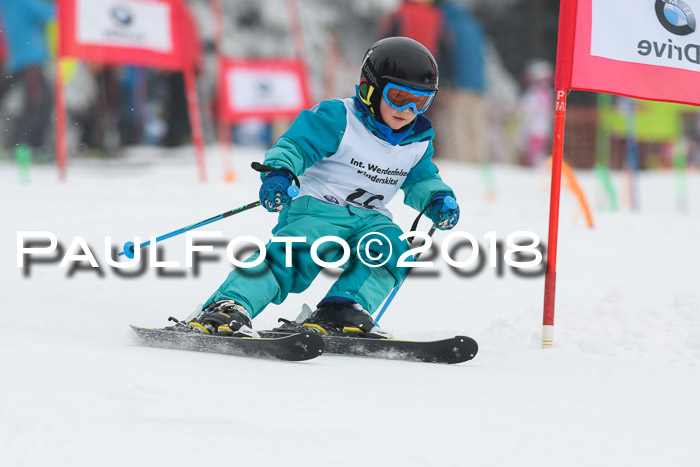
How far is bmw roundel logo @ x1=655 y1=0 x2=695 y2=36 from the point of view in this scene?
3.95 metres

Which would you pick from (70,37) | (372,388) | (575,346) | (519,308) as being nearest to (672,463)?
(372,388)

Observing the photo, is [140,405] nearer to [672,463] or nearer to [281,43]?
[672,463]

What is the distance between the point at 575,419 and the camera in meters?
2.49

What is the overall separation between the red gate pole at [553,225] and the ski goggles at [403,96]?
0.59 m

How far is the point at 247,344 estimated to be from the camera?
125 inches

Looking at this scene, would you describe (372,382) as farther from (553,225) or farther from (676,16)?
(676,16)

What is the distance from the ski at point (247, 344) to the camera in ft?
10.1

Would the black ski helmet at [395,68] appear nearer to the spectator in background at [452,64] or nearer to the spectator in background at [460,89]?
the spectator in background at [452,64]

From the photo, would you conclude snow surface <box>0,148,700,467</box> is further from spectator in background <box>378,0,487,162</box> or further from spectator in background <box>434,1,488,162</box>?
spectator in background <box>434,1,488,162</box>

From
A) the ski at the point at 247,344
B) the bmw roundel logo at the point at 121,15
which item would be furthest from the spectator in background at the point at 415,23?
the ski at the point at 247,344

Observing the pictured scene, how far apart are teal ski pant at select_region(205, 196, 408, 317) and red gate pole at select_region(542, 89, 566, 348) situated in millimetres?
627

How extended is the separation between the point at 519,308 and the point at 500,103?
14159 millimetres

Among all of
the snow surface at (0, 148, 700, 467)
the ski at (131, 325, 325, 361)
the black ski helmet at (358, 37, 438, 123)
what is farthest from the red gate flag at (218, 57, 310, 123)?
the ski at (131, 325, 325, 361)
